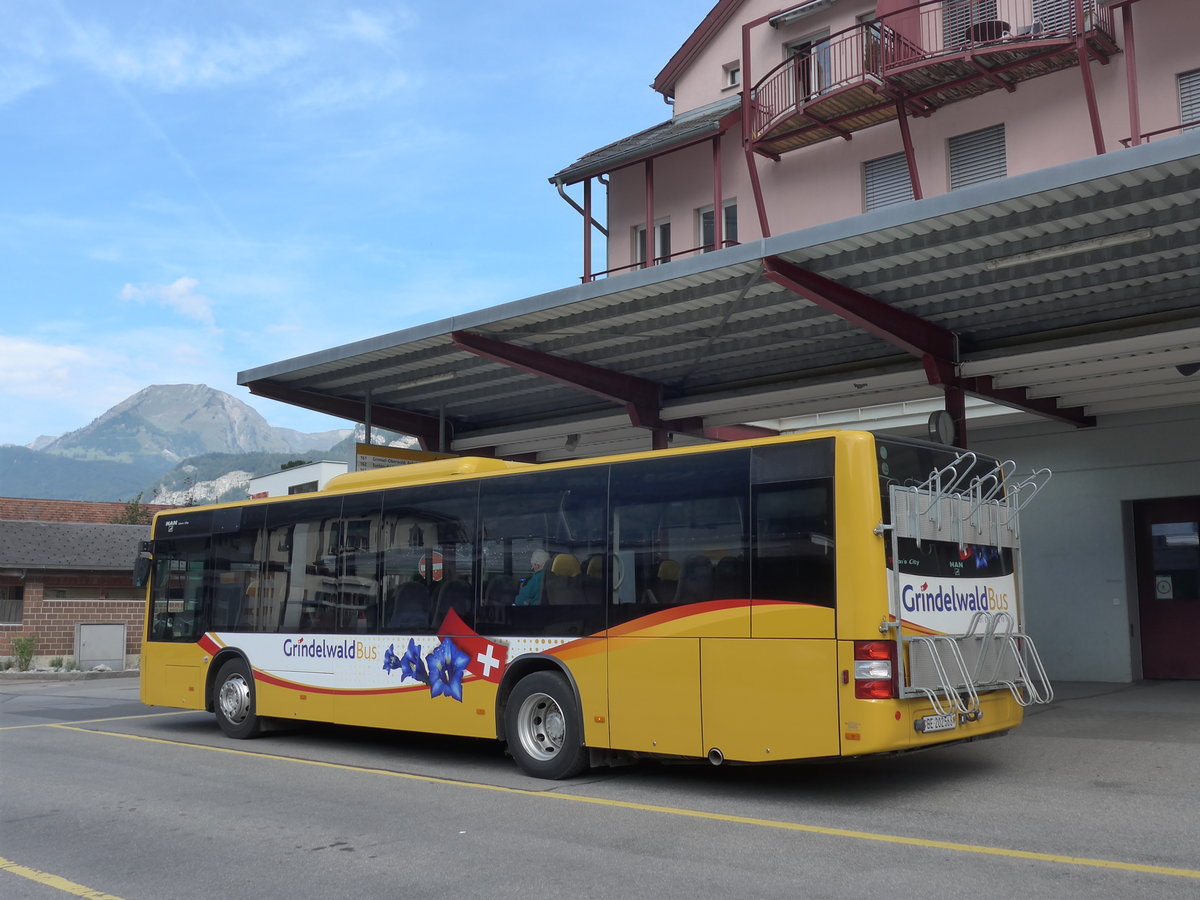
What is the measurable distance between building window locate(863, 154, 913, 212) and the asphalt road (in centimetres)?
1018

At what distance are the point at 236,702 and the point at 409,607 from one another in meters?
3.47

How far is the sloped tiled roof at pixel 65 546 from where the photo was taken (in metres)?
33.0

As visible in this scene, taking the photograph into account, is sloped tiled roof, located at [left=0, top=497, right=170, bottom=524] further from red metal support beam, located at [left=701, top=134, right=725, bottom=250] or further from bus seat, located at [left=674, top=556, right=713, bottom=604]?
bus seat, located at [left=674, top=556, right=713, bottom=604]

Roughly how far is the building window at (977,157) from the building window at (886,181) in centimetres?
80

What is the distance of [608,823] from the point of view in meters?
7.94

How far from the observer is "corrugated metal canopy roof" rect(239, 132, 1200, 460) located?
1062 cm

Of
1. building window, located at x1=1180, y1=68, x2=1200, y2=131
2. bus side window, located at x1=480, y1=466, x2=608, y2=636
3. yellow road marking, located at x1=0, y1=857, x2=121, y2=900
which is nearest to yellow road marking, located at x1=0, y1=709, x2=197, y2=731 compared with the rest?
bus side window, located at x1=480, y1=466, x2=608, y2=636

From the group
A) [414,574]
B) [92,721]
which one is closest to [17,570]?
[92,721]

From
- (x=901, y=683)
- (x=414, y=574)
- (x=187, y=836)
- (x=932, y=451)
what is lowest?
(x=187, y=836)

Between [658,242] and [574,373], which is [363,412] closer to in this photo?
[574,373]

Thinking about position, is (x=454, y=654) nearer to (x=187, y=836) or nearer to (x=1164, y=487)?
(x=187, y=836)

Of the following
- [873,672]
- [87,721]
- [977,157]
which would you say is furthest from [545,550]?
[977,157]

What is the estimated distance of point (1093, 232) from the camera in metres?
11.0

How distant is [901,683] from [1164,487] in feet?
36.3
